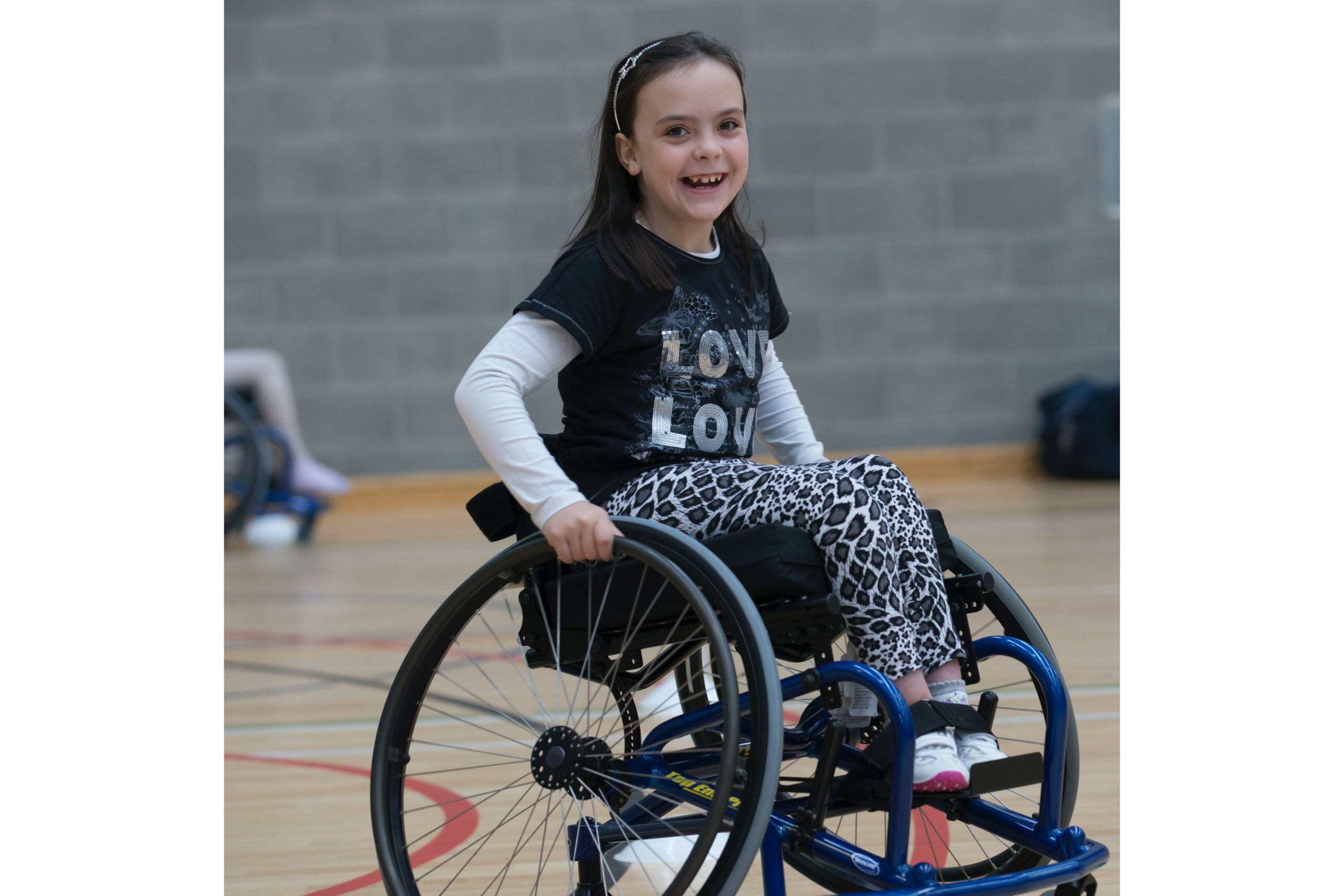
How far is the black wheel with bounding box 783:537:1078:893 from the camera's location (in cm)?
129

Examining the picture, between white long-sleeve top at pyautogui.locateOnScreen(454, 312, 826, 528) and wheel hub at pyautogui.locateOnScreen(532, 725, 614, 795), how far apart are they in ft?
0.65

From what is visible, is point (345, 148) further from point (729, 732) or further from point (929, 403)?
point (729, 732)

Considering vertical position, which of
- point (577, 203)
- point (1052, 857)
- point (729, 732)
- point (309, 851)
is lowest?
point (309, 851)

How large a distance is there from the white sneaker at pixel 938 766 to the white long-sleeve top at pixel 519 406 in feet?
1.22

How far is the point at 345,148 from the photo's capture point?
5.55 m

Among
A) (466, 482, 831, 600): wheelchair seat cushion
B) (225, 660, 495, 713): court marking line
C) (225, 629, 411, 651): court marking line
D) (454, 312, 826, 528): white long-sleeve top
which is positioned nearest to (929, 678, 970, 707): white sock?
(466, 482, 831, 600): wheelchair seat cushion

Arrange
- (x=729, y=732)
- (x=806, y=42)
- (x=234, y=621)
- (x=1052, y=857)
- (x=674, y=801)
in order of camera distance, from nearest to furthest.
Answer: (x=729, y=732) < (x=1052, y=857) < (x=674, y=801) < (x=234, y=621) < (x=806, y=42)

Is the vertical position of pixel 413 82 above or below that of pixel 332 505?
above

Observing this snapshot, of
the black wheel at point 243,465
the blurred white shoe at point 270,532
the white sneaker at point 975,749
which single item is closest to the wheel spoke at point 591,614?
the white sneaker at point 975,749

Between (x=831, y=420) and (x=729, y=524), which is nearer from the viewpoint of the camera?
(x=729, y=524)

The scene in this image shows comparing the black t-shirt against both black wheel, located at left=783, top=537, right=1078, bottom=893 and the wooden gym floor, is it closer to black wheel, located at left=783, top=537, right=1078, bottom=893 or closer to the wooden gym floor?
black wheel, located at left=783, top=537, right=1078, bottom=893

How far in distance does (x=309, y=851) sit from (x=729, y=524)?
0.80 m

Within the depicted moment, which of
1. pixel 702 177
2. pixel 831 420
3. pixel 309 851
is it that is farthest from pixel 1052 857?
pixel 831 420

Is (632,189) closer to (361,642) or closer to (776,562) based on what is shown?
(776,562)
